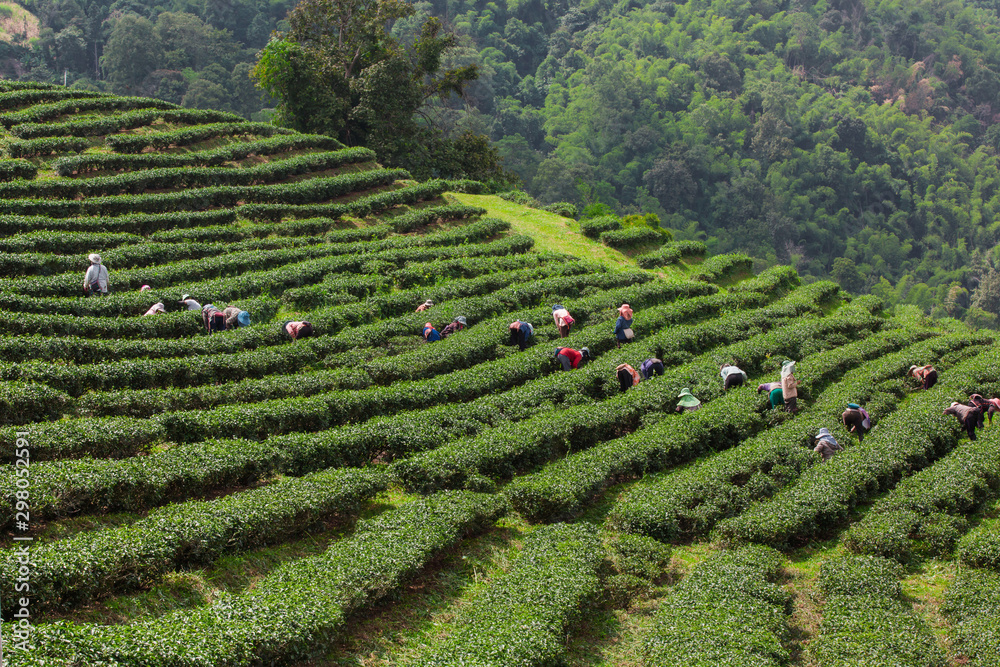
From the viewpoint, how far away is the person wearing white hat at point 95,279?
23731 millimetres

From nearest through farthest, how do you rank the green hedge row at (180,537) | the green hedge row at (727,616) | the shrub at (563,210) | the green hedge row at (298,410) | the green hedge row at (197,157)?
the green hedge row at (180,537)
the green hedge row at (727,616)
the green hedge row at (298,410)
the green hedge row at (197,157)
the shrub at (563,210)

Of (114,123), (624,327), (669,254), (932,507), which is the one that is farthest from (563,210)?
(932,507)

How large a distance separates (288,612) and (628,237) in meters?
29.3

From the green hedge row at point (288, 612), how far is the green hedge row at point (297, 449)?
269 centimetres

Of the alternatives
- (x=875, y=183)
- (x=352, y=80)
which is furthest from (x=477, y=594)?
(x=875, y=183)

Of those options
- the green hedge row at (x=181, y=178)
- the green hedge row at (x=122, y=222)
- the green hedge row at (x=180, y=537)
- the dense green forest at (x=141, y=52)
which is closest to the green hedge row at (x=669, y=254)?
the green hedge row at (x=181, y=178)

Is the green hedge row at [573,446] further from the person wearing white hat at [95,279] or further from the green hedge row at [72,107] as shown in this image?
the green hedge row at [72,107]

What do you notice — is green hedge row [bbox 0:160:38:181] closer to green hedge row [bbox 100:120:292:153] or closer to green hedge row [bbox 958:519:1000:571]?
green hedge row [bbox 100:120:292:153]

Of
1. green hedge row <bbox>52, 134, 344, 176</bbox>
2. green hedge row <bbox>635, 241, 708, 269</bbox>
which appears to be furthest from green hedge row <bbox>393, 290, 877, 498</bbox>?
green hedge row <bbox>52, 134, 344, 176</bbox>

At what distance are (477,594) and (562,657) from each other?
87.9 inches

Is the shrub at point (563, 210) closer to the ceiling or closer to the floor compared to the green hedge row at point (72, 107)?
closer to the floor

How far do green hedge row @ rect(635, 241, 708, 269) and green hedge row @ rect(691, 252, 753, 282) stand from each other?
2.93 feet

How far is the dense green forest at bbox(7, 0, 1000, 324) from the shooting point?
9450cm

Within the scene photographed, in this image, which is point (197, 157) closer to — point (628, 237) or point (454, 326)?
point (454, 326)
